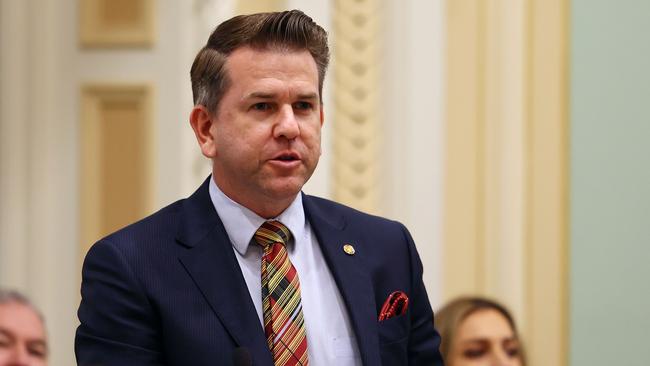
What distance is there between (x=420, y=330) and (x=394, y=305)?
100 millimetres

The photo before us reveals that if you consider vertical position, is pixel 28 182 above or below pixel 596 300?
above

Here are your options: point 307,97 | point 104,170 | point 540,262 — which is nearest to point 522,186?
point 540,262

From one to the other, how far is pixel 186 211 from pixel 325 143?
1439mm

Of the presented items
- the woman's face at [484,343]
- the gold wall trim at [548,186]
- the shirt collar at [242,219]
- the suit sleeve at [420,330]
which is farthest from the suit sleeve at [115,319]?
the gold wall trim at [548,186]

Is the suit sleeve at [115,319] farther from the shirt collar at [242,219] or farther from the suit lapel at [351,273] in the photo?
the suit lapel at [351,273]

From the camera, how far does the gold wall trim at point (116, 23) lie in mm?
3570

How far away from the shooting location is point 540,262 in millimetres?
3557

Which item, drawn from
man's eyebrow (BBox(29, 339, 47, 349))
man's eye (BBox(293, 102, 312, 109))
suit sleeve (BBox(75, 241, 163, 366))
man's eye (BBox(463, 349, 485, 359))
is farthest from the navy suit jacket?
man's eye (BBox(463, 349, 485, 359))

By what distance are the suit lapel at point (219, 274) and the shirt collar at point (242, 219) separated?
0.02 meters

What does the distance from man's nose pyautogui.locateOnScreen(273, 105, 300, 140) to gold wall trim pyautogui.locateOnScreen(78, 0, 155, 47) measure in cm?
163

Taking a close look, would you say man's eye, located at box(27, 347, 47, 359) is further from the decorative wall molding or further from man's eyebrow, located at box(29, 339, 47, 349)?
the decorative wall molding

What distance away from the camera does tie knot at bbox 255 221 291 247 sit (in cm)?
210

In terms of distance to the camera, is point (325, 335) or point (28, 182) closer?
point (325, 335)

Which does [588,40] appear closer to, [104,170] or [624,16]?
[624,16]
